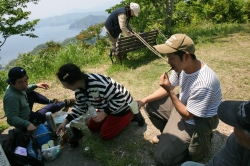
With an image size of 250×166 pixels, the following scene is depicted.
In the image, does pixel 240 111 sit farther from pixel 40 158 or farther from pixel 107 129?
pixel 40 158

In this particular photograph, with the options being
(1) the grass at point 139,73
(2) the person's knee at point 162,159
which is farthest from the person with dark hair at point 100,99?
(2) the person's knee at point 162,159

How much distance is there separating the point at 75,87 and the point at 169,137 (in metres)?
1.39

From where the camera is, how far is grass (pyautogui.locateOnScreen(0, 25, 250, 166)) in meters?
3.22

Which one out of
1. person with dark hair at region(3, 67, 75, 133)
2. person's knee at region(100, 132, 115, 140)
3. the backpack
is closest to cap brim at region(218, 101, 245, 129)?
person's knee at region(100, 132, 115, 140)

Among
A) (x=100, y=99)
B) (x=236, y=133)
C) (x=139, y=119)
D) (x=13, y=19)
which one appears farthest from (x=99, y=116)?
(x=13, y=19)

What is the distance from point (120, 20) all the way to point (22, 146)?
407cm

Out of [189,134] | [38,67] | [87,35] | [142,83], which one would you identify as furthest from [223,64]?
[87,35]

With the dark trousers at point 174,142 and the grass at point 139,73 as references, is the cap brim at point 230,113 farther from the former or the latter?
the grass at point 139,73

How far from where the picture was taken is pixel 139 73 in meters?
5.86

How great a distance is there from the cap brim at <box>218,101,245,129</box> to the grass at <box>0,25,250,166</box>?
180 cm

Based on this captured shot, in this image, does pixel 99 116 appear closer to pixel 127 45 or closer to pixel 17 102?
pixel 17 102

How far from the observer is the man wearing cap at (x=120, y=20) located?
19.0ft

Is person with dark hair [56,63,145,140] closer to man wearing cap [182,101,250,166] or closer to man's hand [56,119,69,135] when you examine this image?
man's hand [56,119,69,135]

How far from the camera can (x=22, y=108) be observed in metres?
3.42
